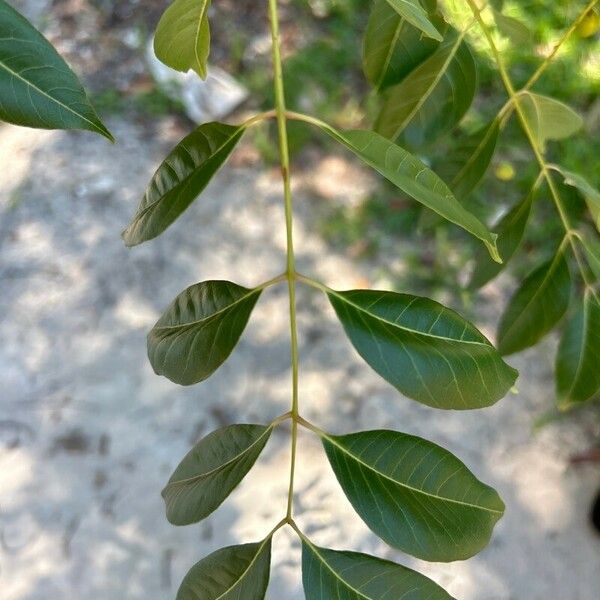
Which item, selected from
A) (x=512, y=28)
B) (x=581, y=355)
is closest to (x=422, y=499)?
(x=581, y=355)

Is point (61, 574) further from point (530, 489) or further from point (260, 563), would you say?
point (260, 563)

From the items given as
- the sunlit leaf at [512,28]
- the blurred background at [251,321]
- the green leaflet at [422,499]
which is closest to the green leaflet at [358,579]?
the green leaflet at [422,499]

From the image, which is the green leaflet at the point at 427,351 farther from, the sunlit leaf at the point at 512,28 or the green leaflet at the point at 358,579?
the sunlit leaf at the point at 512,28

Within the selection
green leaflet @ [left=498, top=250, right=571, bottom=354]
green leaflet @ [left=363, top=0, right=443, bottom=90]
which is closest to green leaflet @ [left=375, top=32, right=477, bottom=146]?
green leaflet @ [left=363, top=0, right=443, bottom=90]

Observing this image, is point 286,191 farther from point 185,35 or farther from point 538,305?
point 538,305

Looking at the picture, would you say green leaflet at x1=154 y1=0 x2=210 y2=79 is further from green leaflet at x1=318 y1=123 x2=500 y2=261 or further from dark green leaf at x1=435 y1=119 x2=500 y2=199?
dark green leaf at x1=435 y1=119 x2=500 y2=199
